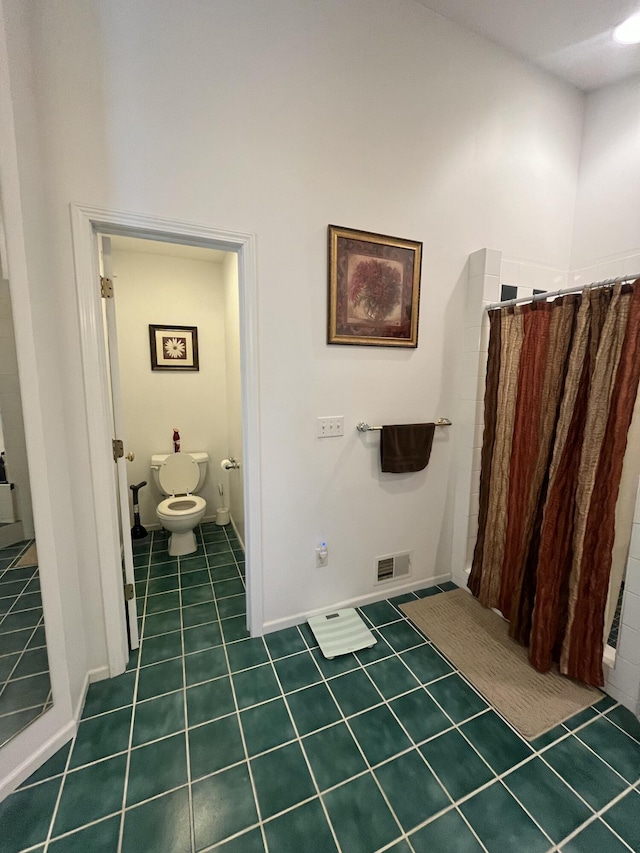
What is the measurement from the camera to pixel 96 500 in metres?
1.48

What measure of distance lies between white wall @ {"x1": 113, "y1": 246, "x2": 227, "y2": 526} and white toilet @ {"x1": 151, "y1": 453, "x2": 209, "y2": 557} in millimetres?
183

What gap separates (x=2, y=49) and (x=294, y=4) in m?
1.21

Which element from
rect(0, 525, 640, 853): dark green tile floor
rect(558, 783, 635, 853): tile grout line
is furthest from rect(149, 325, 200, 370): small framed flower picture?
rect(558, 783, 635, 853): tile grout line

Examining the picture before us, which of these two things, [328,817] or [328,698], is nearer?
[328,817]

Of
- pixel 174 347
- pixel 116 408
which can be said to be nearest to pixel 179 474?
pixel 174 347

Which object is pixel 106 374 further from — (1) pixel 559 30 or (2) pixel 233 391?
(1) pixel 559 30

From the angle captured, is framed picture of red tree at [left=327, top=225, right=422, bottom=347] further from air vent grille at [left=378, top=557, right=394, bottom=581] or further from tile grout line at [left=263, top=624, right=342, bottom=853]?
tile grout line at [left=263, top=624, right=342, bottom=853]

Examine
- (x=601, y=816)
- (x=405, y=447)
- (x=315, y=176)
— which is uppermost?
(x=315, y=176)

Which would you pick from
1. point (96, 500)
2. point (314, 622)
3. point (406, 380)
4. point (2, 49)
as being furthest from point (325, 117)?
point (314, 622)

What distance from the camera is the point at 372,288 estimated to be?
71.4 inches

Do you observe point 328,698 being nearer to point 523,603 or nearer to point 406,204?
point 523,603

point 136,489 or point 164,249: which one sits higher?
point 164,249

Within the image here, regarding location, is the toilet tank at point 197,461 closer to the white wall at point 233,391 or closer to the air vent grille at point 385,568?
the white wall at point 233,391

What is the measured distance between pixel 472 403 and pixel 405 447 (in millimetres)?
515
